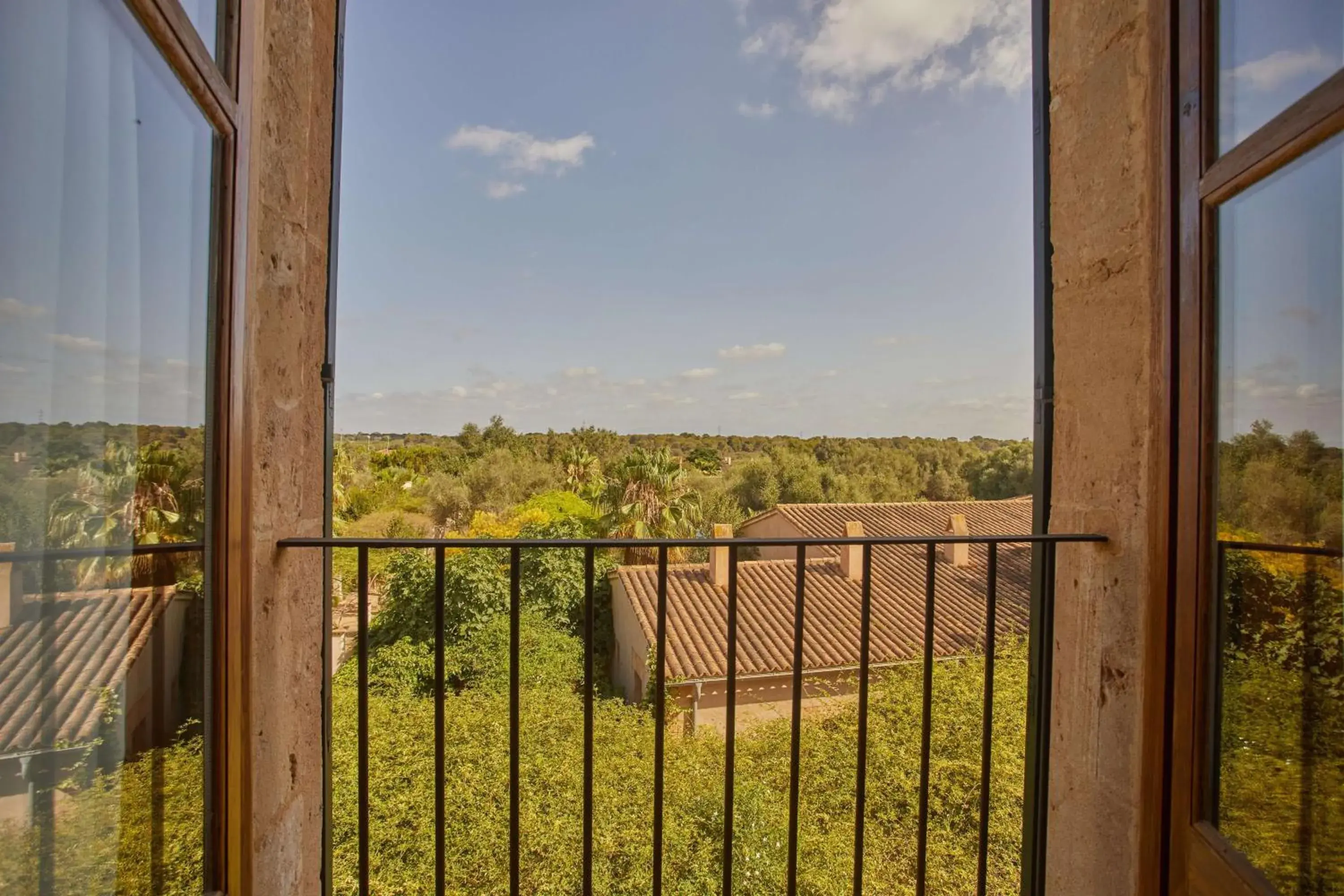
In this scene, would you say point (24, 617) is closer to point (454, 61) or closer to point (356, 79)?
point (356, 79)

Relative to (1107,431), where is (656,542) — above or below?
below

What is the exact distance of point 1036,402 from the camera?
1390 mm

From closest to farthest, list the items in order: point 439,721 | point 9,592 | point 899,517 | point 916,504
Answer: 1. point 9,592
2. point 439,721
3. point 899,517
4. point 916,504

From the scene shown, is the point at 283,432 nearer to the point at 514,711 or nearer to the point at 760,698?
the point at 514,711

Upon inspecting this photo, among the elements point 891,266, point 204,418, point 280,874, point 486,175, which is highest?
point 486,175

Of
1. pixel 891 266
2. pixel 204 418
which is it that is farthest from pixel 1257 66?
pixel 891 266

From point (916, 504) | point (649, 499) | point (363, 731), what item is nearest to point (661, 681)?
point (363, 731)

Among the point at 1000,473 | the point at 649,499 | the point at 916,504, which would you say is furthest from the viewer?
the point at 649,499

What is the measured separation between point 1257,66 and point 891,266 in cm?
1761

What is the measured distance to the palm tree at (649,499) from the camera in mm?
15195

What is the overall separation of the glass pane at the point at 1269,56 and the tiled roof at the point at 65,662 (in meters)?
1.49

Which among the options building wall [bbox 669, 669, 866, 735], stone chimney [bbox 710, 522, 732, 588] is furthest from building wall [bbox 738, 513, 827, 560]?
building wall [bbox 669, 669, 866, 735]

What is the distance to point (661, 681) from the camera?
1009 mm

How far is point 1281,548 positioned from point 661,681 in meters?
0.90
